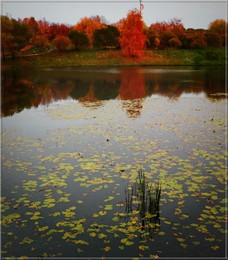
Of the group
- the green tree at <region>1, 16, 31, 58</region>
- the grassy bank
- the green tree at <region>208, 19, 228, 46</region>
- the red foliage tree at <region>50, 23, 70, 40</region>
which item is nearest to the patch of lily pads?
the grassy bank

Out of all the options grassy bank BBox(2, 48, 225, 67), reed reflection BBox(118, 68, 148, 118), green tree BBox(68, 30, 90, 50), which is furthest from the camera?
green tree BBox(68, 30, 90, 50)

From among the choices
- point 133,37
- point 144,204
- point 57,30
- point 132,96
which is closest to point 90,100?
point 132,96

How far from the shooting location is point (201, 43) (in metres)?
82.1

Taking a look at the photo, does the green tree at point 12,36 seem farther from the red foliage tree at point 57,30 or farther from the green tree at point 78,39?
the red foliage tree at point 57,30

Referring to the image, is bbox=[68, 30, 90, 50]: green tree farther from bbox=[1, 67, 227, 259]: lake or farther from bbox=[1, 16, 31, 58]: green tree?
bbox=[1, 67, 227, 259]: lake

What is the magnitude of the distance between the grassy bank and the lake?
2061 inches

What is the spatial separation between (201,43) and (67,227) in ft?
274

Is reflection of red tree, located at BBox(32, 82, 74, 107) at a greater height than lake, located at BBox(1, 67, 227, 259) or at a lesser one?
greater

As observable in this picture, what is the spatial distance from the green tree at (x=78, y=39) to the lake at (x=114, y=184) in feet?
202

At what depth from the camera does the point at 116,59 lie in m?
72.1

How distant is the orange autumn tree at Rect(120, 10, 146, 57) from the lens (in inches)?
2817

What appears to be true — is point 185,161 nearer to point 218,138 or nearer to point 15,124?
point 218,138

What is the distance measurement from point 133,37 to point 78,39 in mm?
14779

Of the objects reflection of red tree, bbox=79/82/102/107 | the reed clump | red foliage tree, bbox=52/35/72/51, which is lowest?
the reed clump
